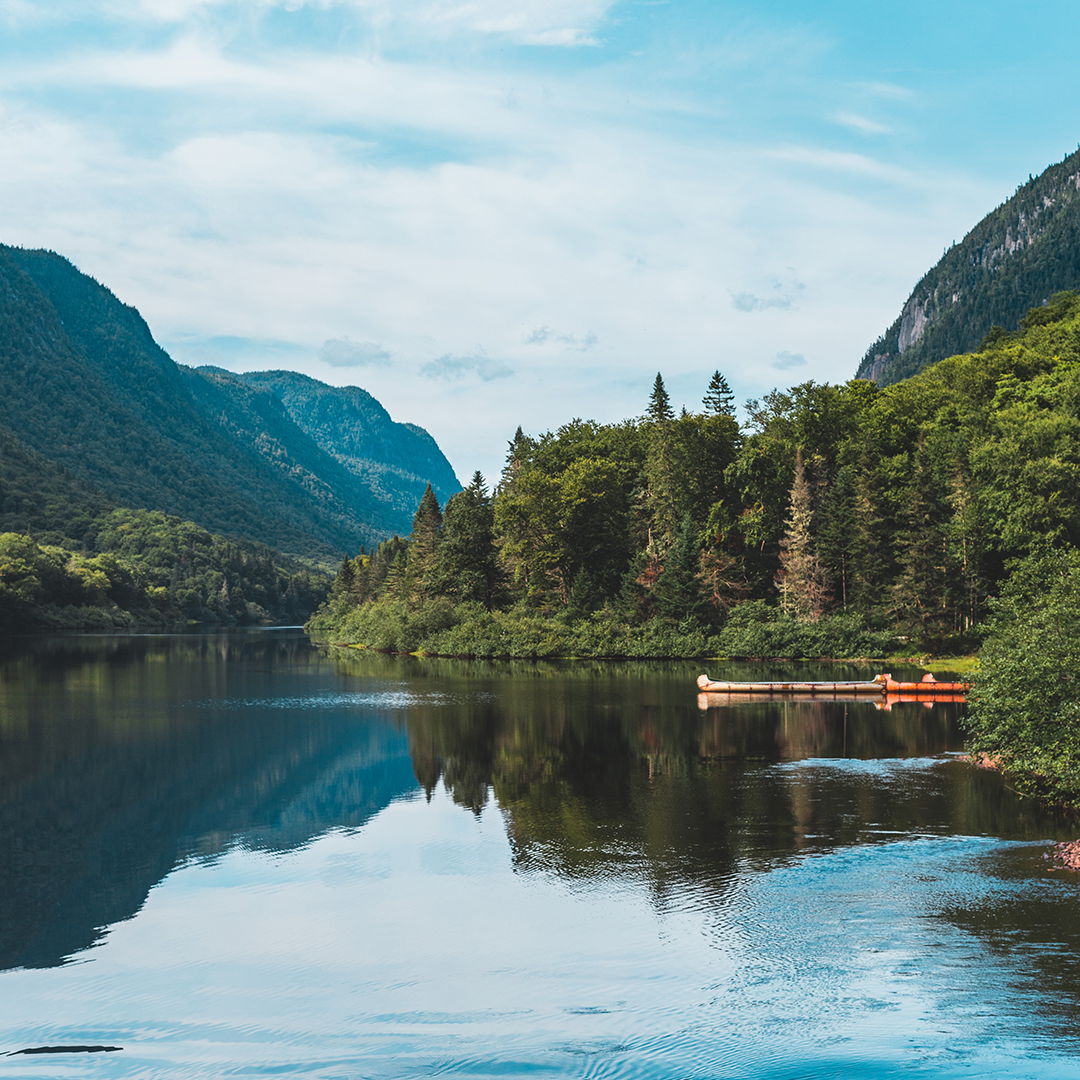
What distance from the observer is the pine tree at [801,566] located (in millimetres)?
71812

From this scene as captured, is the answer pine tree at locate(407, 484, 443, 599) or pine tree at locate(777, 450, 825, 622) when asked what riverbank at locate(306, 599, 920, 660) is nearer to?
pine tree at locate(777, 450, 825, 622)

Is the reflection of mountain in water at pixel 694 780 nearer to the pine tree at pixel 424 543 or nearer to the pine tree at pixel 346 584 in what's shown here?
the pine tree at pixel 424 543

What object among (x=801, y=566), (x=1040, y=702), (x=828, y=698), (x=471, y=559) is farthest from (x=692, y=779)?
(x=471, y=559)

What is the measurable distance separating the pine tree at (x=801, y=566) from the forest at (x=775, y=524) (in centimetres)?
19

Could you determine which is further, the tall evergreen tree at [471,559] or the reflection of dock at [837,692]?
the tall evergreen tree at [471,559]

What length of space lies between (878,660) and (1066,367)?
95.8ft

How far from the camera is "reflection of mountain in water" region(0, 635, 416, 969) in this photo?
1634 cm

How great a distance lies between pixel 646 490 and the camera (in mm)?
86812

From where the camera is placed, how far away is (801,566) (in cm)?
7294

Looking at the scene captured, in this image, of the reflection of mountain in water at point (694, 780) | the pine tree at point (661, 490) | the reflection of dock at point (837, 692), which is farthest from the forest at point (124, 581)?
Result: the reflection of dock at point (837, 692)

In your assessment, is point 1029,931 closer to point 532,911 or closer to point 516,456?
point 532,911

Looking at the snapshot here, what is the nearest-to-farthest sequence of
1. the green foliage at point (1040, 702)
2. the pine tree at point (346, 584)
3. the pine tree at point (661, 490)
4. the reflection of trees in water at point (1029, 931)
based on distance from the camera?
the reflection of trees in water at point (1029, 931), the green foliage at point (1040, 702), the pine tree at point (661, 490), the pine tree at point (346, 584)

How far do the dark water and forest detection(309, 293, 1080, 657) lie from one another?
37613 mm

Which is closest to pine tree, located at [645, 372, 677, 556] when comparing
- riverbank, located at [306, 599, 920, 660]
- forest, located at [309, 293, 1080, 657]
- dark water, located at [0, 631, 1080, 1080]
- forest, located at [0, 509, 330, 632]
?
forest, located at [309, 293, 1080, 657]
